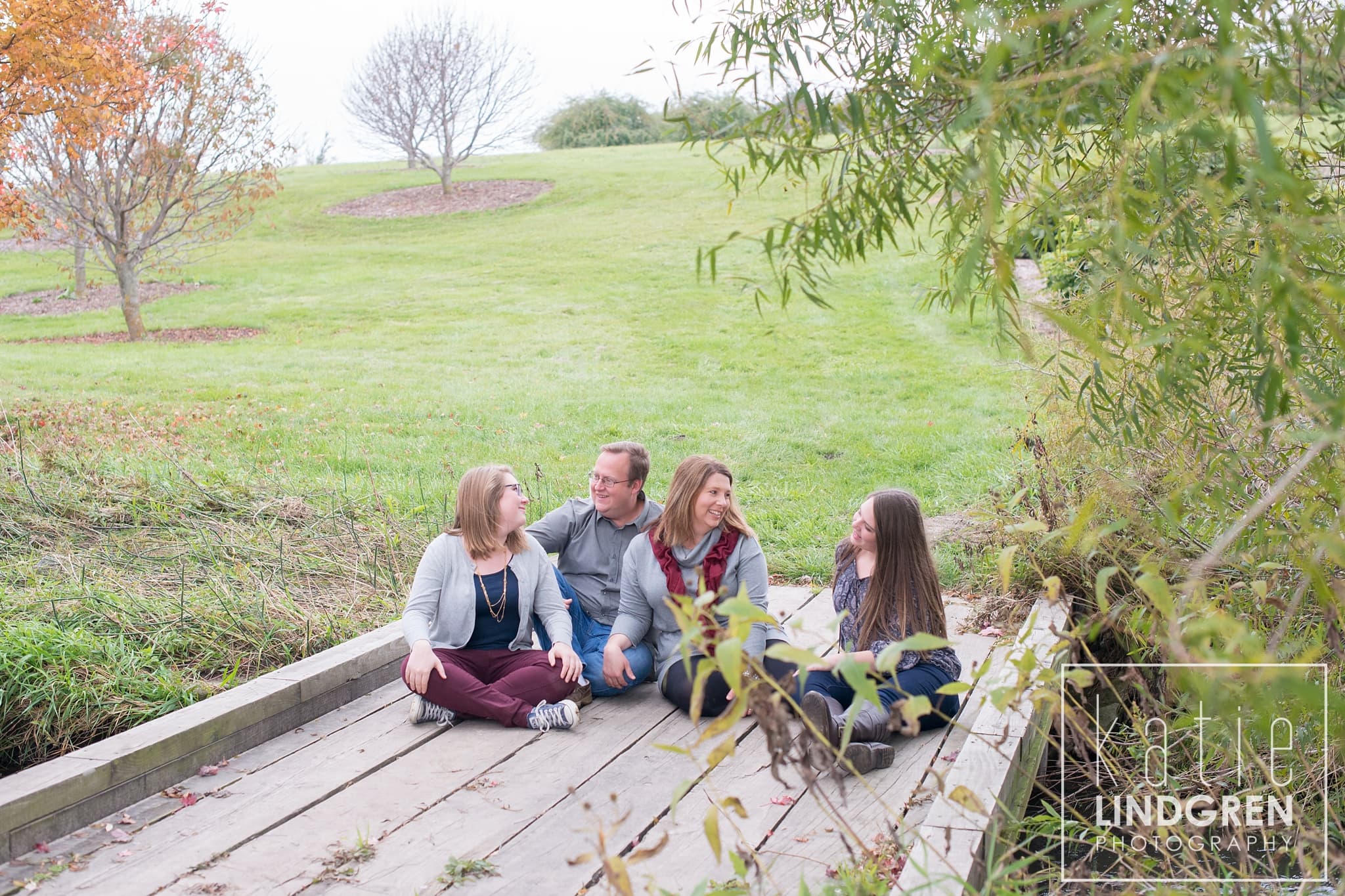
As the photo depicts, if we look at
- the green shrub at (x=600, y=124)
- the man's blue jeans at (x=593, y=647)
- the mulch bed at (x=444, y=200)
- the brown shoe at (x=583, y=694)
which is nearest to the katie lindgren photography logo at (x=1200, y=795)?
the man's blue jeans at (x=593, y=647)

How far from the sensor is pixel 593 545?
484 centimetres

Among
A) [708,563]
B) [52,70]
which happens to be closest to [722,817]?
[708,563]

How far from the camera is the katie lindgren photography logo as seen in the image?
231 centimetres

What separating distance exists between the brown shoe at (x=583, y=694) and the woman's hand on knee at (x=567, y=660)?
0.10m

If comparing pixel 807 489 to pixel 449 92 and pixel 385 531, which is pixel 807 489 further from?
pixel 449 92

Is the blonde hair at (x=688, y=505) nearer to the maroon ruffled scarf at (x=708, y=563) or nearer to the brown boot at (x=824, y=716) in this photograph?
the maroon ruffled scarf at (x=708, y=563)

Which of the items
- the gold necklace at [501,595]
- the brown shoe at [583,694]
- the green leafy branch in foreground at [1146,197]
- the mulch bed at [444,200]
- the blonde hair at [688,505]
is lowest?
the brown shoe at [583,694]

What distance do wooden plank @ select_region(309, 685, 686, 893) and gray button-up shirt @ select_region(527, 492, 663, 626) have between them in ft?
2.59

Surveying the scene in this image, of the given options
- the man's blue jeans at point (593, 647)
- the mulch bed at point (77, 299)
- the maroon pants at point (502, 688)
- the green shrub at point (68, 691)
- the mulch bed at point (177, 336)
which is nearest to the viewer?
the green shrub at point (68, 691)

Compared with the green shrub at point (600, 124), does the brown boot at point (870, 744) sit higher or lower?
lower

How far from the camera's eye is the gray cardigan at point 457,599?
421 cm

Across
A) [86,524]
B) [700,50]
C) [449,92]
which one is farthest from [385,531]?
[449,92]

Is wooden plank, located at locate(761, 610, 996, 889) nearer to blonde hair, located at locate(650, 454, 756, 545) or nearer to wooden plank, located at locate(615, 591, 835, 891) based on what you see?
wooden plank, located at locate(615, 591, 835, 891)

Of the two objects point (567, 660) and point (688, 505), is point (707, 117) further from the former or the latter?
point (567, 660)
